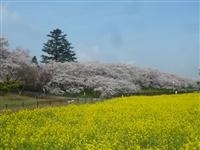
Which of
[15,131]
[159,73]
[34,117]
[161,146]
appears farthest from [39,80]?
[161,146]

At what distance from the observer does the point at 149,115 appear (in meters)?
20.3

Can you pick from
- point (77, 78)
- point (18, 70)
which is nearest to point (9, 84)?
point (18, 70)

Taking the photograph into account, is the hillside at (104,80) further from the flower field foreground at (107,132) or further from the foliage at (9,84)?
the flower field foreground at (107,132)

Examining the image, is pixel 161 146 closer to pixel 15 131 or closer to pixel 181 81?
pixel 15 131

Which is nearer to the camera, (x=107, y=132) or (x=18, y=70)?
(x=107, y=132)

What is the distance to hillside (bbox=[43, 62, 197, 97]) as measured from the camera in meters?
51.3

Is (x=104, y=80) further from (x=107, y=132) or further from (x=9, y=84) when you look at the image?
(x=107, y=132)

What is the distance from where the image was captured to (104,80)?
52656 millimetres

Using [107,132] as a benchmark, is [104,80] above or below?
above

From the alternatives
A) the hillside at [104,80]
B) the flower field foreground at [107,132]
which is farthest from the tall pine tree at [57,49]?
the flower field foreground at [107,132]

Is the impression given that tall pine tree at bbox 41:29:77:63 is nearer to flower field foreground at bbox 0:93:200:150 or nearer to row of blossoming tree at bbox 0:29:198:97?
row of blossoming tree at bbox 0:29:198:97

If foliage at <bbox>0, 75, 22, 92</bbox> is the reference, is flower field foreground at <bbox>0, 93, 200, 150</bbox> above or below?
below

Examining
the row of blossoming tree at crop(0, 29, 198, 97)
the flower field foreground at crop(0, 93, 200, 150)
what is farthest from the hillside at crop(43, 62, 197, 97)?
the flower field foreground at crop(0, 93, 200, 150)

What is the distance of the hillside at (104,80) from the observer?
51.3m
